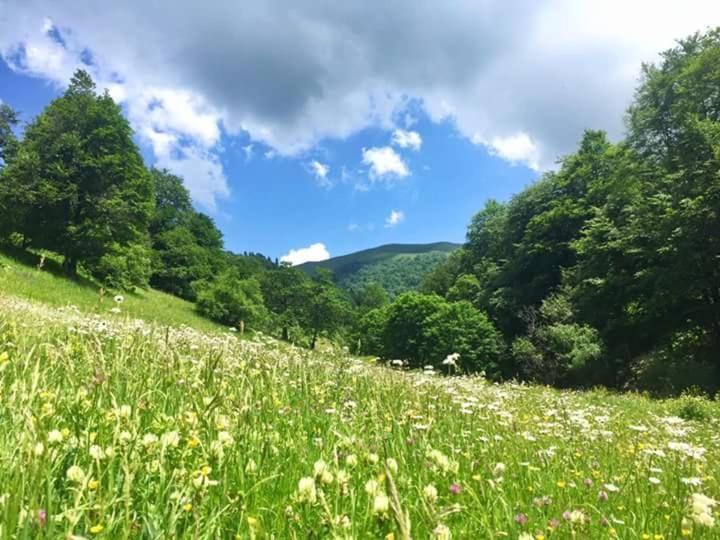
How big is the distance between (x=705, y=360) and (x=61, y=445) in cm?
3167

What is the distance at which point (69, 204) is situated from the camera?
2956cm

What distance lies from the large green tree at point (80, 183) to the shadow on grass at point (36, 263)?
845 millimetres

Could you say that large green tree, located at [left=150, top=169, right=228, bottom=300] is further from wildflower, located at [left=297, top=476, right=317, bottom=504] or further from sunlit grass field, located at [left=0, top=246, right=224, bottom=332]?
wildflower, located at [left=297, top=476, right=317, bottom=504]

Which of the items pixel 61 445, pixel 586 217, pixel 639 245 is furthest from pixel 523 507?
pixel 586 217

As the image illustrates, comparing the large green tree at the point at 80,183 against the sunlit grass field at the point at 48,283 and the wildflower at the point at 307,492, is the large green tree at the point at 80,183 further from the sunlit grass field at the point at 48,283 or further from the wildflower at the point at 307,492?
the wildflower at the point at 307,492

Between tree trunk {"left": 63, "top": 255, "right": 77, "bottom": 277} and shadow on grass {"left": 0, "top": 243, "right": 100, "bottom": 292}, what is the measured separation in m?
0.26

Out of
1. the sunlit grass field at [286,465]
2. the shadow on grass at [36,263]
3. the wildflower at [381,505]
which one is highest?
the shadow on grass at [36,263]

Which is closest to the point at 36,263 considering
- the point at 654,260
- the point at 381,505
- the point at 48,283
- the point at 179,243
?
the point at 48,283

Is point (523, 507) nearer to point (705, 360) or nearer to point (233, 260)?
point (705, 360)

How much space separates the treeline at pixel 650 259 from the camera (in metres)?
24.6

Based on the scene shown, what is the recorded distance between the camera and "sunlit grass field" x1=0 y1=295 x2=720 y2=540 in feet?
5.16

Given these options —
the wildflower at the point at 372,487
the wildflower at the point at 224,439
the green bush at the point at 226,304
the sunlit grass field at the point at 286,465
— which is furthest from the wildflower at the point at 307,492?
the green bush at the point at 226,304

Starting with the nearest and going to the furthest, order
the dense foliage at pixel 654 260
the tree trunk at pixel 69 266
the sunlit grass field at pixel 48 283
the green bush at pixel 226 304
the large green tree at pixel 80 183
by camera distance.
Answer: the sunlit grass field at pixel 48 283 → the dense foliage at pixel 654 260 → the large green tree at pixel 80 183 → the tree trunk at pixel 69 266 → the green bush at pixel 226 304

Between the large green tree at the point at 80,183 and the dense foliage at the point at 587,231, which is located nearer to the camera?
the dense foliage at the point at 587,231
